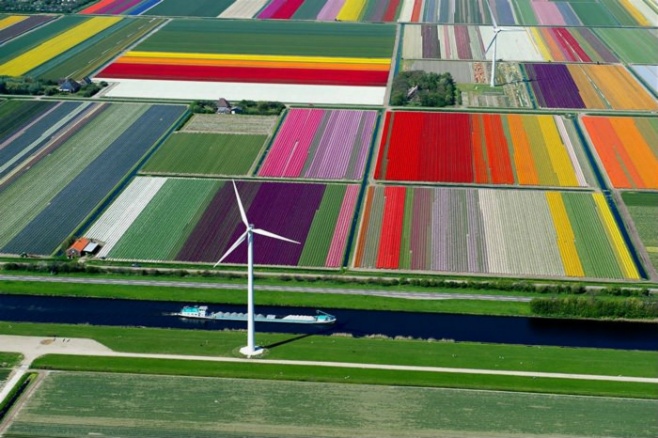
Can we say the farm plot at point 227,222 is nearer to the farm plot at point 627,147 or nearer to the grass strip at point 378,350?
the grass strip at point 378,350

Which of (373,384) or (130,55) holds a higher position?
(130,55)

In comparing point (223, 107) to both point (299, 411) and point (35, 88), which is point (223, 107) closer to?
point (35, 88)

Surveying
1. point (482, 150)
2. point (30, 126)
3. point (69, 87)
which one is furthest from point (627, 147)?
point (69, 87)

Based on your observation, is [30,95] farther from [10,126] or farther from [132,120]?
[132,120]

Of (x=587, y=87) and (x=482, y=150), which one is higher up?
(x=587, y=87)

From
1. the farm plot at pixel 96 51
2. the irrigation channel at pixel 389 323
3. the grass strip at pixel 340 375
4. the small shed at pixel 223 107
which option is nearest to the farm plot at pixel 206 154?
the small shed at pixel 223 107

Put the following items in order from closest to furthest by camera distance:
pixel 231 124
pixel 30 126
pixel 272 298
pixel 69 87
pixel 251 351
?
pixel 251 351, pixel 272 298, pixel 231 124, pixel 30 126, pixel 69 87

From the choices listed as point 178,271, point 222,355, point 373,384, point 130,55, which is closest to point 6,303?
point 178,271
